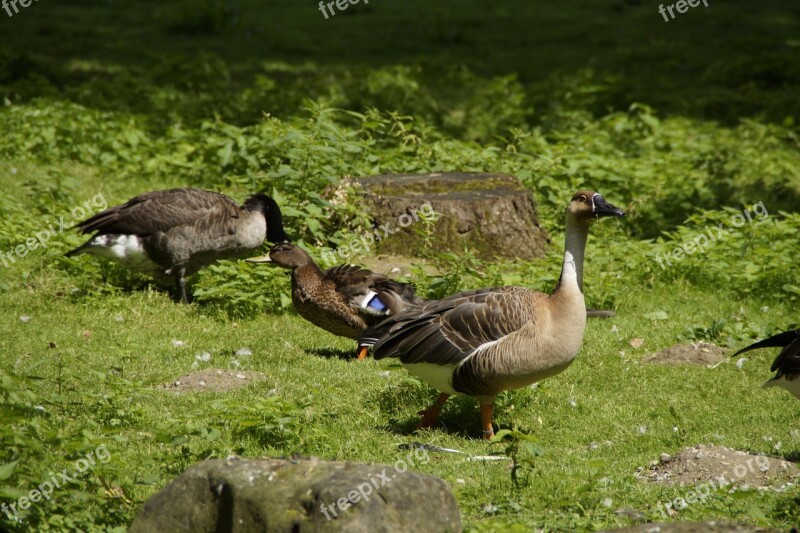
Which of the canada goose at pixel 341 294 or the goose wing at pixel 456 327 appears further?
the canada goose at pixel 341 294

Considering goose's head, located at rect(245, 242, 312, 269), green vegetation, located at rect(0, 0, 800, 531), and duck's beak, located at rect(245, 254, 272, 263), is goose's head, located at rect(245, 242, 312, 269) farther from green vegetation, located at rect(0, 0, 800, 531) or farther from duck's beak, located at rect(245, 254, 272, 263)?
green vegetation, located at rect(0, 0, 800, 531)

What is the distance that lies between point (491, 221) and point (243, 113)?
5.87 metres

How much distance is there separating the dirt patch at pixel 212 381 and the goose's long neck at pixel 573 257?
259cm

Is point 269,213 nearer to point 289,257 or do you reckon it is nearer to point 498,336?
point 289,257

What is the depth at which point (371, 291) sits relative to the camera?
351 inches

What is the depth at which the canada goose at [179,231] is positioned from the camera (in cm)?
986

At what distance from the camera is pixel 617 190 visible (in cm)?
1314

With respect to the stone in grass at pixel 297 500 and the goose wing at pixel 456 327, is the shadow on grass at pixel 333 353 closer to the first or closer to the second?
the goose wing at pixel 456 327

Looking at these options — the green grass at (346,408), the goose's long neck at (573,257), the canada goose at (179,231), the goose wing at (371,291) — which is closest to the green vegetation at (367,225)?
the green grass at (346,408)

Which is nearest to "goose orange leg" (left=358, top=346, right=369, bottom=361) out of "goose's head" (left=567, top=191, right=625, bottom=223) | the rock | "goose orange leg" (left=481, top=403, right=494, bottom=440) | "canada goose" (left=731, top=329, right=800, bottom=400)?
"goose orange leg" (left=481, top=403, right=494, bottom=440)

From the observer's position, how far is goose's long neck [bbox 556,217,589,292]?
6918mm

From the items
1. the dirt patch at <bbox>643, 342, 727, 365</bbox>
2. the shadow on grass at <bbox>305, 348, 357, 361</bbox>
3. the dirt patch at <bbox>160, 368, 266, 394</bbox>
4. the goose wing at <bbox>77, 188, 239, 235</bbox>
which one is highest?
the goose wing at <bbox>77, 188, 239, 235</bbox>

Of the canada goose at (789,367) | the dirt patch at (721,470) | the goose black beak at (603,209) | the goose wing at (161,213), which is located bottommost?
the dirt patch at (721,470)

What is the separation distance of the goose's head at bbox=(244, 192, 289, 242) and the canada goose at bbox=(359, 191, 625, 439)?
334 cm
